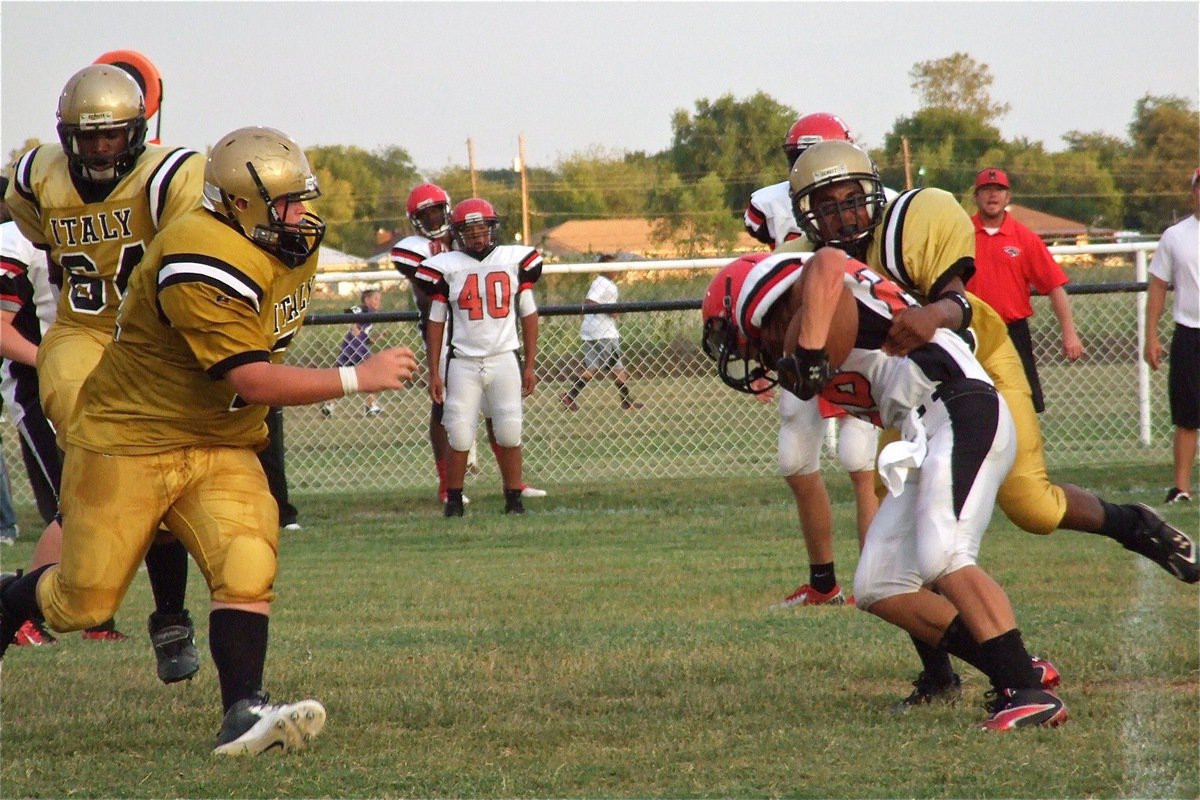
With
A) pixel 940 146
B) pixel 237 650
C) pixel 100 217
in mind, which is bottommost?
pixel 237 650

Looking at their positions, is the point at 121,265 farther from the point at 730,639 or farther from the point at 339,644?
the point at 730,639

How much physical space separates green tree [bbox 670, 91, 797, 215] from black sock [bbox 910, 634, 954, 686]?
38.0 metres

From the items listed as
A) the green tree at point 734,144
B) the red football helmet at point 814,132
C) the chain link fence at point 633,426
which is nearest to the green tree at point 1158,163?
the green tree at point 734,144

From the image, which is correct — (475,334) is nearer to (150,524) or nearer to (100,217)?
(100,217)

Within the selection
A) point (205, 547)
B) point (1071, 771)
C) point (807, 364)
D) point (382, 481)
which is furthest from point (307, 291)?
point (382, 481)

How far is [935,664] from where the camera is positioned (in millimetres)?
4578

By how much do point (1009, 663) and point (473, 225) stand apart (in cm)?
621

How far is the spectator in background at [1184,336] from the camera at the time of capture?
884cm

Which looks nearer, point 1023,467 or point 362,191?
point 1023,467

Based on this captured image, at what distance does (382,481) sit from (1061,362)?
675cm

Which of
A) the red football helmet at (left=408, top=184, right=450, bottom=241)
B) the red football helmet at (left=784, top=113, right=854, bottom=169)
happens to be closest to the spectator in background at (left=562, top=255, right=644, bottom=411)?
the red football helmet at (left=408, top=184, right=450, bottom=241)

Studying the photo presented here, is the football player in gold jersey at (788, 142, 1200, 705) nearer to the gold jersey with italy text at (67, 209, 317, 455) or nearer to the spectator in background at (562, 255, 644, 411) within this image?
the gold jersey with italy text at (67, 209, 317, 455)

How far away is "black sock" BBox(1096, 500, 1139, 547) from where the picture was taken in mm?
4691

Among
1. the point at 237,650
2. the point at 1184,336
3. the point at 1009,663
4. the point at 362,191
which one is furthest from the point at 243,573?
the point at 362,191
